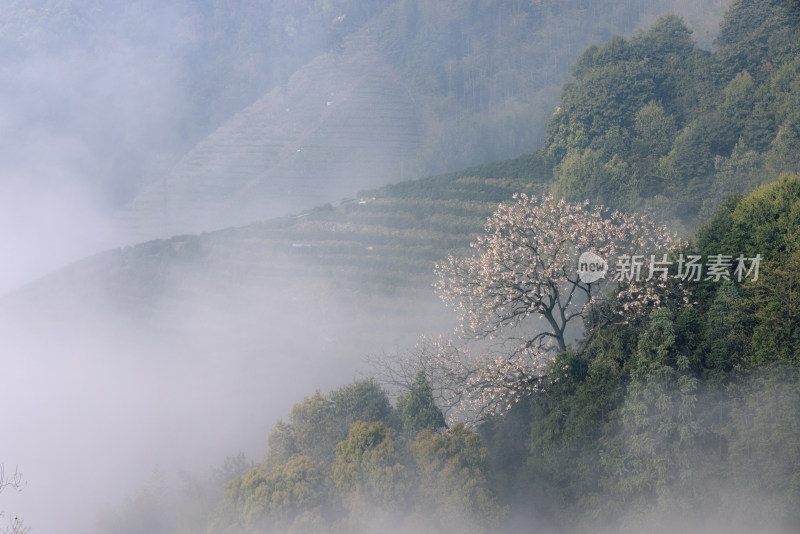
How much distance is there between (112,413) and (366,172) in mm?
34492

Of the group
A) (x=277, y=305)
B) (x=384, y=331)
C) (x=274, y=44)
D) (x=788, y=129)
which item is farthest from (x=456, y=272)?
(x=274, y=44)

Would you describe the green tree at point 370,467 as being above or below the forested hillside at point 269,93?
below

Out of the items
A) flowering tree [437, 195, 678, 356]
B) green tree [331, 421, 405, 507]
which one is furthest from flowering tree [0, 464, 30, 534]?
flowering tree [437, 195, 678, 356]

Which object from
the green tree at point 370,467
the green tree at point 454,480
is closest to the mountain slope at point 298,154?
the green tree at point 370,467

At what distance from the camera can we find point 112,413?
3584 centimetres

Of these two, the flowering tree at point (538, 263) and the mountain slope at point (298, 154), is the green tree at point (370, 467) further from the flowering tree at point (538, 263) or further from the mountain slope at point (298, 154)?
the mountain slope at point (298, 154)

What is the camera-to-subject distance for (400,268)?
38125mm

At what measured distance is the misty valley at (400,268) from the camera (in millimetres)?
15906

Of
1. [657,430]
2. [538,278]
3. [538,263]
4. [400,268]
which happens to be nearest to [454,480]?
[657,430]

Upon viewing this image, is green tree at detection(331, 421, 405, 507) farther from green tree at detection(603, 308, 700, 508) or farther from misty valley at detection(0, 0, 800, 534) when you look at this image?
green tree at detection(603, 308, 700, 508)

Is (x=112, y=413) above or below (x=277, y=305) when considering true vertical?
below

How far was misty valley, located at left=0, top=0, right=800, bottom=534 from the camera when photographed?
1591cm

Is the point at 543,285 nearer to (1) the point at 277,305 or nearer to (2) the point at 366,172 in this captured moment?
(1) the point at 277,305

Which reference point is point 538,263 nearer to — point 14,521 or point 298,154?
point 14,521
